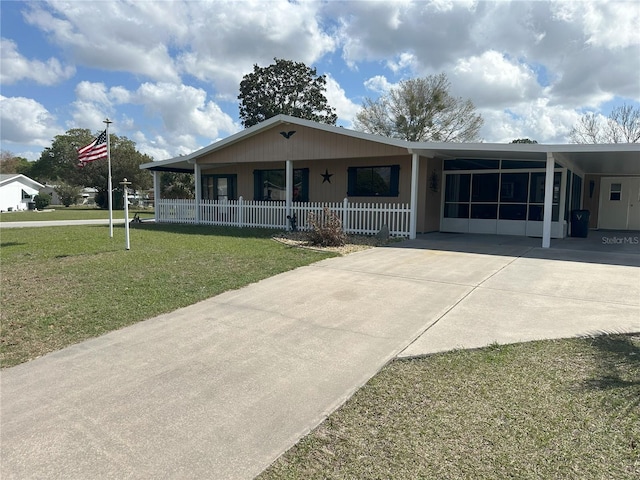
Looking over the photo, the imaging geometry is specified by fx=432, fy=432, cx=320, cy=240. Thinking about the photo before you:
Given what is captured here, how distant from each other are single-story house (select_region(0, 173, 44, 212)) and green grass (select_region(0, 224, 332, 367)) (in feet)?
99.2

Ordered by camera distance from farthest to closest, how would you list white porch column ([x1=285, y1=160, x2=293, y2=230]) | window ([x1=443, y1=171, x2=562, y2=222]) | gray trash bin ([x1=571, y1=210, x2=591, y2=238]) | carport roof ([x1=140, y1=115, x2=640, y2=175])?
white porch column ([x1=285, y1=160, x2=293, y2=230]), gray trash bin ([x1=571, y1=210, x2=591, y2=238]), window ([x1=443, y1=171, x2=562, y2=222]), carport roof ([x1=140, y1=115, x2=640, y2=175])

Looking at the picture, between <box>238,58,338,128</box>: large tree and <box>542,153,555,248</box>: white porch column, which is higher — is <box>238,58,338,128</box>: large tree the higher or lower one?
the higher one

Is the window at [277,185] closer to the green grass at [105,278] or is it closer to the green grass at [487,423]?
the green grass at [105,278]

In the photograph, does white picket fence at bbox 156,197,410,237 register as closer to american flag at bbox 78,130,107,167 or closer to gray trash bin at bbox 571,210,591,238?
american flag at bbox 78,130,107,167

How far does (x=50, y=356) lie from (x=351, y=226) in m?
10.5

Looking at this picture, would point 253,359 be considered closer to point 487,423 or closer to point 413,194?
point 487,423

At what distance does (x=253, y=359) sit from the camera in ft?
13.7

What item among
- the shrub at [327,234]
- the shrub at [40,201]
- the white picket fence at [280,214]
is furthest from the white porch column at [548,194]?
the shrub at [40,201]

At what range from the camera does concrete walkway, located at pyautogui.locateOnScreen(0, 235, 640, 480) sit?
9.20ft

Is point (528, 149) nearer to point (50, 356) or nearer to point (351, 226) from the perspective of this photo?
point (351, 226)

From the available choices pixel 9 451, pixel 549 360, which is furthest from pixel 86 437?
pixel 549 360

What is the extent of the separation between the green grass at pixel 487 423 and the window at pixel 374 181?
426 inches

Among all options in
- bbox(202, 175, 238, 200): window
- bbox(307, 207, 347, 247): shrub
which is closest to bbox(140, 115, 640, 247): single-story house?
bbox(202, 175, 238, 200): window

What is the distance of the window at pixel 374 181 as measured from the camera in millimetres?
14461
